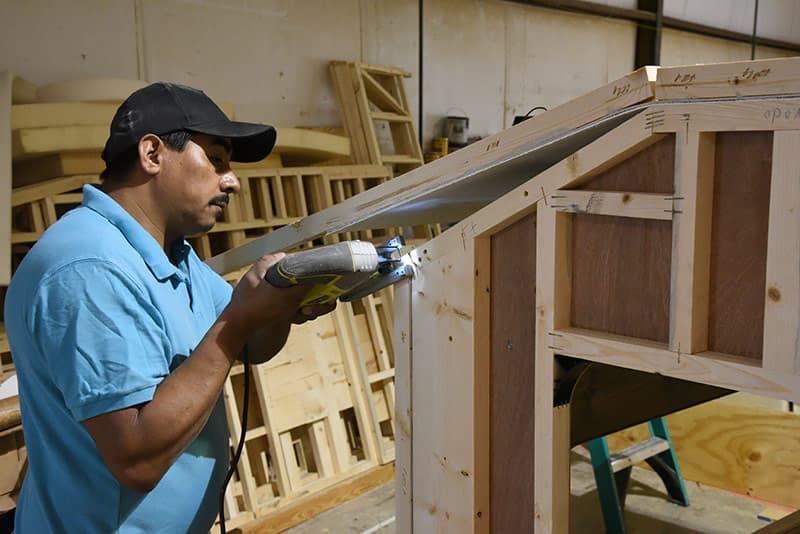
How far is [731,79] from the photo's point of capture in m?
1.28

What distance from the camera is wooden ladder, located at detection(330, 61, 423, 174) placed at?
5.17m

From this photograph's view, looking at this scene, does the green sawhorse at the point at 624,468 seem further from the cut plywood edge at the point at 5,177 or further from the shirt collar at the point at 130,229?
the cut plywood edge at the point at 5,177

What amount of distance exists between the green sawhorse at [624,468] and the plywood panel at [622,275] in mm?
2198

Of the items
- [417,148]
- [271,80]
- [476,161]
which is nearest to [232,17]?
[271,80]

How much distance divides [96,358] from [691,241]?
3.85 ft

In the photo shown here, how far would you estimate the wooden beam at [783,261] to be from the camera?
4.06 ft

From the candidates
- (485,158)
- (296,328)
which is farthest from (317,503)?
(485,158)

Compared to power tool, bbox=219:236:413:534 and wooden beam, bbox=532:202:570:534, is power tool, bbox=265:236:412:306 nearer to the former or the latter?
power tool, bbox=219:236:413:534

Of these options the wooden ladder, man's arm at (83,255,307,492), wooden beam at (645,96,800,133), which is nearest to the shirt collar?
man's arm at (83,255,307,492)

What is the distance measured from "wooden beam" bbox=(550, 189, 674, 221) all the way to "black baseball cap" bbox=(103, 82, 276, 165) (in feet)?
2.58

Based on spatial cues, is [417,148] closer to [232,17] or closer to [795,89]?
[232,17]

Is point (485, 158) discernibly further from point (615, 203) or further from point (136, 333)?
point (136, 333)

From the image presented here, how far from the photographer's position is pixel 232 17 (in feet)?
15.5

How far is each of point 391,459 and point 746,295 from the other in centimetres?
342
